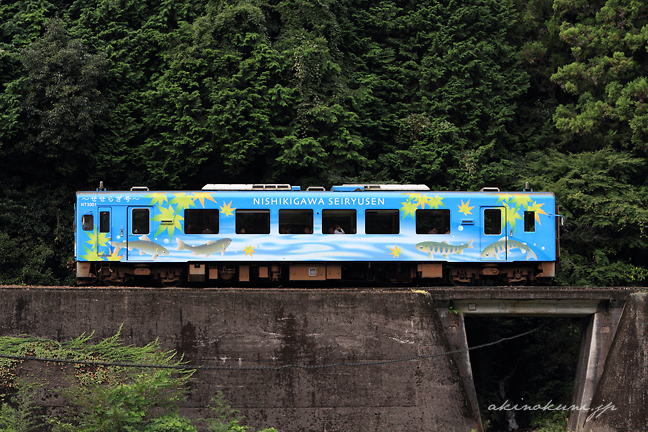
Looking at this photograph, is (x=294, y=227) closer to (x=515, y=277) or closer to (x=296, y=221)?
(x=296, y=221)

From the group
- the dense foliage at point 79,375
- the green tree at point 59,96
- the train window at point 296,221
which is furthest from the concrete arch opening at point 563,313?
the green tree at point 59,96

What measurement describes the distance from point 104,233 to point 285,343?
640cm

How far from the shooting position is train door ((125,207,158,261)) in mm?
17281

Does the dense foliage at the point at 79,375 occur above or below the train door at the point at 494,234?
below

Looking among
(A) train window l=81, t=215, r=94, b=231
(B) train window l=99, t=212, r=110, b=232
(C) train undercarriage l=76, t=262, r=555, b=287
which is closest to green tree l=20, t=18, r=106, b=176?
(A) train window l=81, t=215, r=94, b=231

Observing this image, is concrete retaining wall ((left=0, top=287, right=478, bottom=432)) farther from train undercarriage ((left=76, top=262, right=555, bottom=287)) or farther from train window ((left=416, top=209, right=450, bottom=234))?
train window ((left=416, top=209, right=450, bottom=234))

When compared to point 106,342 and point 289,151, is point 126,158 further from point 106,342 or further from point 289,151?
point 106,342

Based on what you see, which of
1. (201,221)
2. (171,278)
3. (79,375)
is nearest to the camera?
(79,375)

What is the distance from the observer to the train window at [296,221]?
56.7 feet

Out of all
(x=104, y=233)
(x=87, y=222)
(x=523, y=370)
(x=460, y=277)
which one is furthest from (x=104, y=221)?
(x=523, y=370)

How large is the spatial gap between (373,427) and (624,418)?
20.2 feet

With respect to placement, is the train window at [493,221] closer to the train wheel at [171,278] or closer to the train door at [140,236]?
the train wheel at [171,278]

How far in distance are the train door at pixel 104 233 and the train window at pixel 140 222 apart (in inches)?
26.0

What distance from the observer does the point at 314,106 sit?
2311 centimetres
